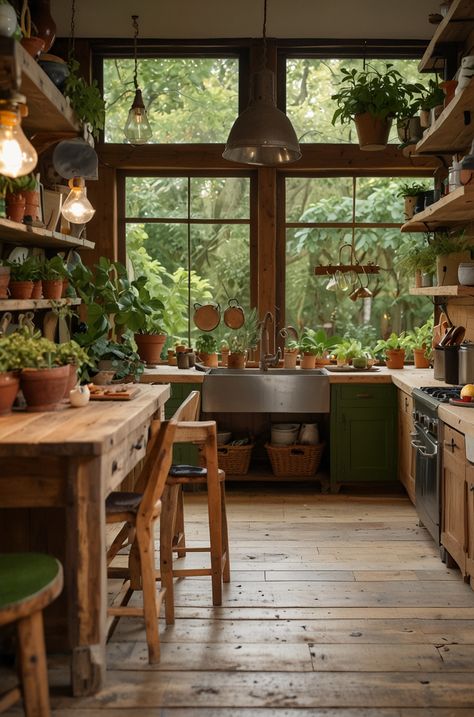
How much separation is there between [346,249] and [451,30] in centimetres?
191

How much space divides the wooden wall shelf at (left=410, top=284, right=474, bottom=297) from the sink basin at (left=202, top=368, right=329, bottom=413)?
2.94ft

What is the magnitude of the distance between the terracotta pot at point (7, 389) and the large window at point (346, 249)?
12.0ft

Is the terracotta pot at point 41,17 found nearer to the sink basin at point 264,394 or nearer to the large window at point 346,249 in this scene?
the sink basin at point 264,394

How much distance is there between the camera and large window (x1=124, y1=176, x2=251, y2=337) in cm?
643

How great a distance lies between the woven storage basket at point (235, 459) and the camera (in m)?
5.90

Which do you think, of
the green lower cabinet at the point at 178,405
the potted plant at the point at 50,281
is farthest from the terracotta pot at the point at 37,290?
the green lower cabinet at the point at 178,405

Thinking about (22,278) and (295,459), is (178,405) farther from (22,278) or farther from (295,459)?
(22,278)

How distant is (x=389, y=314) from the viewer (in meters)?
6.48

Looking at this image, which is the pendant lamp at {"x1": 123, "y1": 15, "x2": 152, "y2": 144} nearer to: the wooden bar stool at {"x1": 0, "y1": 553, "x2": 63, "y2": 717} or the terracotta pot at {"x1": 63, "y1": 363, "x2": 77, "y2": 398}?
the terracotta pot at {"x1": 63, "y1": 363, "x2": 77, "y2": 398}

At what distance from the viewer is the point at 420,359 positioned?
6188mm

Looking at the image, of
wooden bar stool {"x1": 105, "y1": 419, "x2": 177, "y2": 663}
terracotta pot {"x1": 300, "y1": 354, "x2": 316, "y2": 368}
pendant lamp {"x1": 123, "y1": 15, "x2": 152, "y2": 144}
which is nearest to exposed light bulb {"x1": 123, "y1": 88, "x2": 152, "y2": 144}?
pendant lamp {"x1": 123, "y1": 15, "x2": 152, "y2": 144}

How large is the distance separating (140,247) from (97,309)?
154cm

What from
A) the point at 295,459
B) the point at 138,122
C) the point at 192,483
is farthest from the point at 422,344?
the point at 192,483

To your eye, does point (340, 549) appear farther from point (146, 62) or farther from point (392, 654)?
point (146, 62)
